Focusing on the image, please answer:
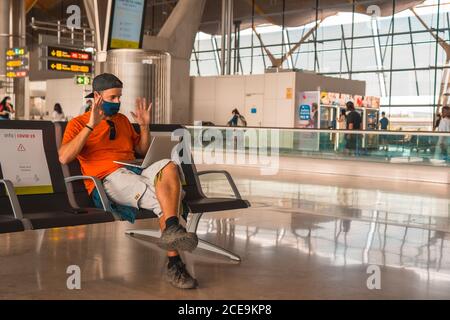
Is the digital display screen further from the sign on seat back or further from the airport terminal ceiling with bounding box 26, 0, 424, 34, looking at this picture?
the airport terminal ceiling with bounding box 26, 0, 424, 34

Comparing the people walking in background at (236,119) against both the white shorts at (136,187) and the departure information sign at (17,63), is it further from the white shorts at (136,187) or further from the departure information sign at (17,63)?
the white shorts at (136,187)

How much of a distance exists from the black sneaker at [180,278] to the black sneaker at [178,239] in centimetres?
15

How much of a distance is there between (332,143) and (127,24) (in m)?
5.15

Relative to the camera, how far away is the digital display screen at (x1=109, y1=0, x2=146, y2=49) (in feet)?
35.7

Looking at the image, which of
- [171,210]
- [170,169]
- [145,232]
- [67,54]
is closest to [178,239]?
[171,210]

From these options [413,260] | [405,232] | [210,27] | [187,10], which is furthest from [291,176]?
[210,27]

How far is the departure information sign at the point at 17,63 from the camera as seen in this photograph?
2259 centimetres

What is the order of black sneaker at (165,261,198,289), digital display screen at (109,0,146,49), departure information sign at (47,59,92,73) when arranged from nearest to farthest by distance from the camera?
black sneaker at (165,261,198,289)
digital display screen at (109,0,146,49)
departure information sign at (47,59,92,73)

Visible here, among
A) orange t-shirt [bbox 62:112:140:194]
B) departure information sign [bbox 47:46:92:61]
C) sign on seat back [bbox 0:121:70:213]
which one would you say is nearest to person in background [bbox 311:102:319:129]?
departure information sign [bbox 47:46:92:61]

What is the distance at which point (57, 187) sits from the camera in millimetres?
4000

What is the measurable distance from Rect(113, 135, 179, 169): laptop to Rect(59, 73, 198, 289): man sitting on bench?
0.21ft

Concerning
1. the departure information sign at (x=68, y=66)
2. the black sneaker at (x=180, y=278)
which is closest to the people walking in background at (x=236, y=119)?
the departure information sign at (x=68, y=66)
